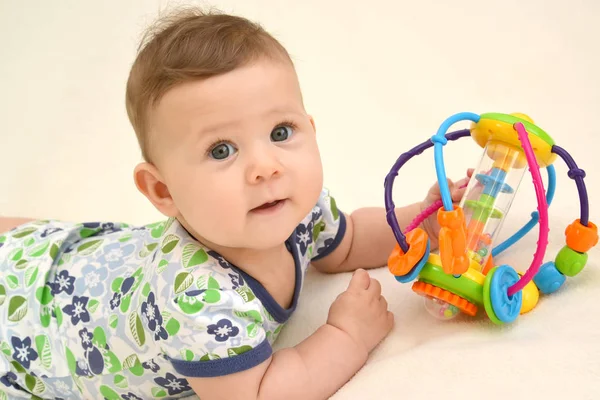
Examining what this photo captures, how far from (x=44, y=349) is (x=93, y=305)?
0.11 meters

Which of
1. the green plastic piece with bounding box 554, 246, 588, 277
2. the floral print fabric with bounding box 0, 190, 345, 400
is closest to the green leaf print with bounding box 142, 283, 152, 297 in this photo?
the floral print fabric with bounding box 0, 190, 345, 400

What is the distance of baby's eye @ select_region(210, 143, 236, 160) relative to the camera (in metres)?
0.84

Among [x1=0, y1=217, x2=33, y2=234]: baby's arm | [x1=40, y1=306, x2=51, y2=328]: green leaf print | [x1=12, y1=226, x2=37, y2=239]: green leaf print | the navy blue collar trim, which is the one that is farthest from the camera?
[x1=0, y1=217, x2=33, y2=234]: baby's arm

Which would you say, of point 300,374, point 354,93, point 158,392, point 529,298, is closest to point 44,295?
point 158,392

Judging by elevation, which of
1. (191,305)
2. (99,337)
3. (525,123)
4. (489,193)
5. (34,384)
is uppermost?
(525,123)

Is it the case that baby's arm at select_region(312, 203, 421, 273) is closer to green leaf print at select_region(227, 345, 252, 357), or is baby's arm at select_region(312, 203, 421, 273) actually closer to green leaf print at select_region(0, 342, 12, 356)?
green leaf print at select_region(227, 345, 252, 357)

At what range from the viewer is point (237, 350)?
2.79 ft

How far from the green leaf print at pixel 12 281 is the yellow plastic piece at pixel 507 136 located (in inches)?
28.7

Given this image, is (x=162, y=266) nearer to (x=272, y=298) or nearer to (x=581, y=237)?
(x=272, y=298)

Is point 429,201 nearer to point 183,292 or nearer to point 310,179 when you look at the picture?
point 310,179

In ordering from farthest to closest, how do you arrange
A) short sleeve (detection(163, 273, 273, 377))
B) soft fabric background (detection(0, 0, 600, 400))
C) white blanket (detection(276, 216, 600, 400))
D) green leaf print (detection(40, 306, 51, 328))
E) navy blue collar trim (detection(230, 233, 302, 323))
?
soft fabric background (detection(0, 0, 600, 400)) < green leaf print (detection(40, 306, 51, 328)) < navy blue collar trim (detection(230, 233, 302, 323)) < short sleeve (detection(163, 273, 273, 377)) < white blanket (detection(276, 216, 600, 400))

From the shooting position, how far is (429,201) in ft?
3.54

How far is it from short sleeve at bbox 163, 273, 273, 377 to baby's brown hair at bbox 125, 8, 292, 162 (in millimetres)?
200

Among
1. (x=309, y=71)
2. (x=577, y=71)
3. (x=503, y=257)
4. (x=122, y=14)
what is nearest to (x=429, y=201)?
(x=503, y=257)
